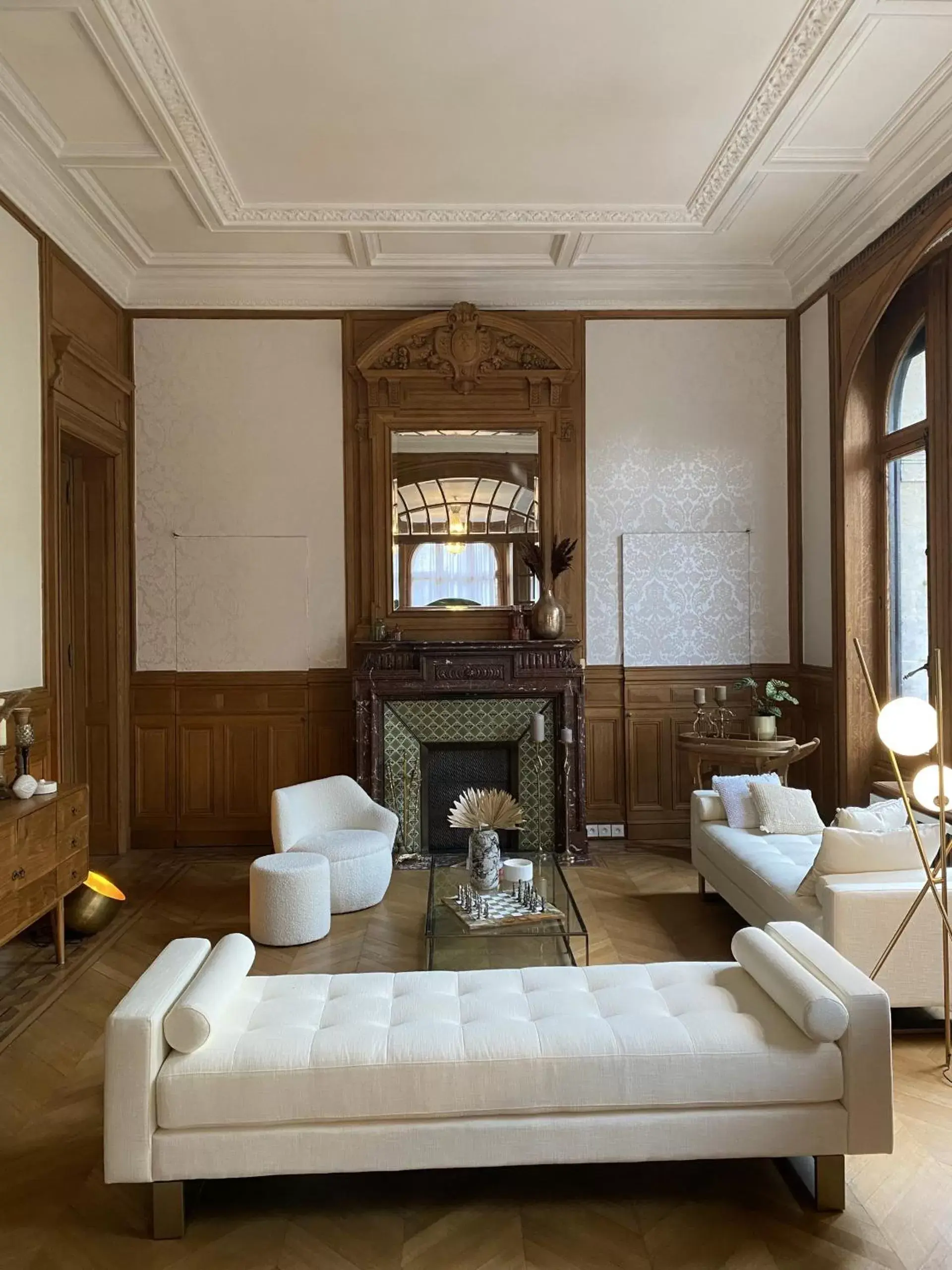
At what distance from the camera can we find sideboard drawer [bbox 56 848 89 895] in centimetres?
432

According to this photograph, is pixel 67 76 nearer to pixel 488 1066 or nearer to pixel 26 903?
pixel 26 903

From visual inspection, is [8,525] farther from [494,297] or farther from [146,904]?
[494,297]

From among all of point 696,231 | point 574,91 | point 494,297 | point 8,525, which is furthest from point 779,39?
point 8,525

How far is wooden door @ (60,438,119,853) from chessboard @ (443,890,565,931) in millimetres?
3390

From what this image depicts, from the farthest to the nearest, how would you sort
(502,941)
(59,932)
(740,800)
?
(740,800), (59,932), (502,941)

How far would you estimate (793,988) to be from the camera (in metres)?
2.51

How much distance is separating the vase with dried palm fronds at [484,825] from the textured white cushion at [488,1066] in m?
1.64

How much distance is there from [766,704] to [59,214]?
5302mm

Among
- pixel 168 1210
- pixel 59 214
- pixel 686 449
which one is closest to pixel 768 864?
pixel 168 1210

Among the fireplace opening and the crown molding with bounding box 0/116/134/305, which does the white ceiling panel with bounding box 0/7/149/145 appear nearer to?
the crown molding with bounding box 0/116/134/305

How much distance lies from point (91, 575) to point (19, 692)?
1.78 m

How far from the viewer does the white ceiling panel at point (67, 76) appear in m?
3.82

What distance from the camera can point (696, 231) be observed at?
5.98 m

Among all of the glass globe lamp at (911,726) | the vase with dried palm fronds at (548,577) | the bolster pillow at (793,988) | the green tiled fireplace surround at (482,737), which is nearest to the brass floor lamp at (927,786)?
the glass globe lamp at (911,726)
